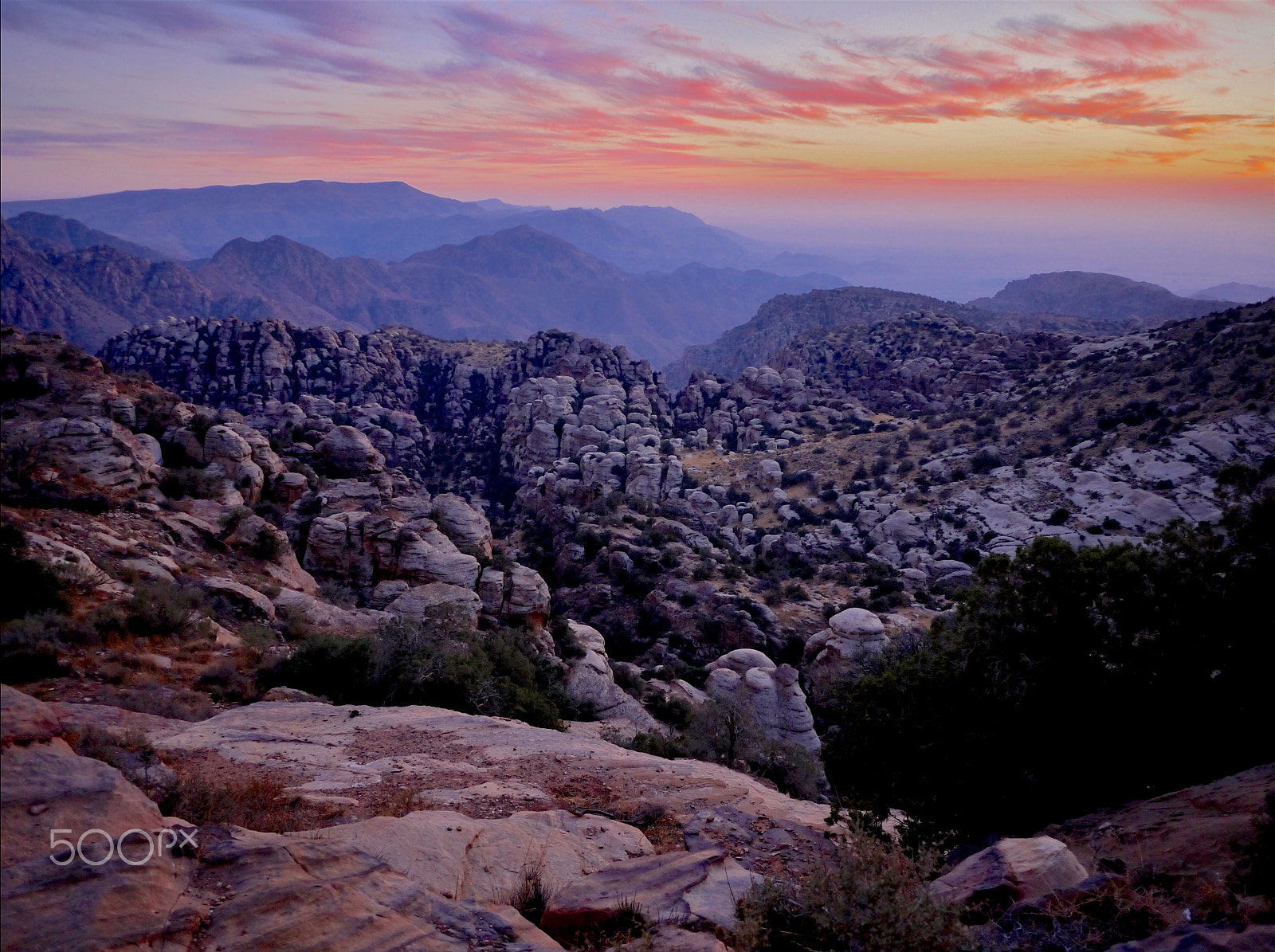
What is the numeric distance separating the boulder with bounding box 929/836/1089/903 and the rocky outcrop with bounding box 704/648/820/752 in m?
13.4

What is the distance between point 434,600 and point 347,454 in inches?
580

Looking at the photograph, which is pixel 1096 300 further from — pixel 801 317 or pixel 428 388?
pixel 428 388

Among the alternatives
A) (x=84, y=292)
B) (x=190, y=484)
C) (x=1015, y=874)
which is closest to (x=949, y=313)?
A: (x=190, y=484)

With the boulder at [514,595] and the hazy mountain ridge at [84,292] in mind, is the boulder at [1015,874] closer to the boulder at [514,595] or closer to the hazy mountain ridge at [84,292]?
the boulder at [514,595]

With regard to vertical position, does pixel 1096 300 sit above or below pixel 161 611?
above

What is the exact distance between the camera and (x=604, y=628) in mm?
31688

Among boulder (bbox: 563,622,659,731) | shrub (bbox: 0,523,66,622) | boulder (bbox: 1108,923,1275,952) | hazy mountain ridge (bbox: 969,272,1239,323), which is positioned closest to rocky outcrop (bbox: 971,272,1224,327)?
hazy mountain ridge (bbox: 969,272,1239,323)

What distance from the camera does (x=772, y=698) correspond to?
2234 centimetres

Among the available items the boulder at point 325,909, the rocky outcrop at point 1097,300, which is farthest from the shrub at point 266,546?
the rocky outcrop at point 1097,300

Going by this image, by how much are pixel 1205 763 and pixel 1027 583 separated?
3.25 metres

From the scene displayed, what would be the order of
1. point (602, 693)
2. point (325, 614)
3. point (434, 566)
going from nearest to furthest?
1. point (325, 614)
2. point (602, 693)
3. point (434, 566)

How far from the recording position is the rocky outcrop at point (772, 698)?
21656 millimetres

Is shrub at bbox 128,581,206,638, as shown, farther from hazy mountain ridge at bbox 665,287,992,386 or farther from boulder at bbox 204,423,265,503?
hazy mountain ridge at bbox 665,287,992,386

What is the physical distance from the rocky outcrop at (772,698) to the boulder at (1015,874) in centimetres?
1341
